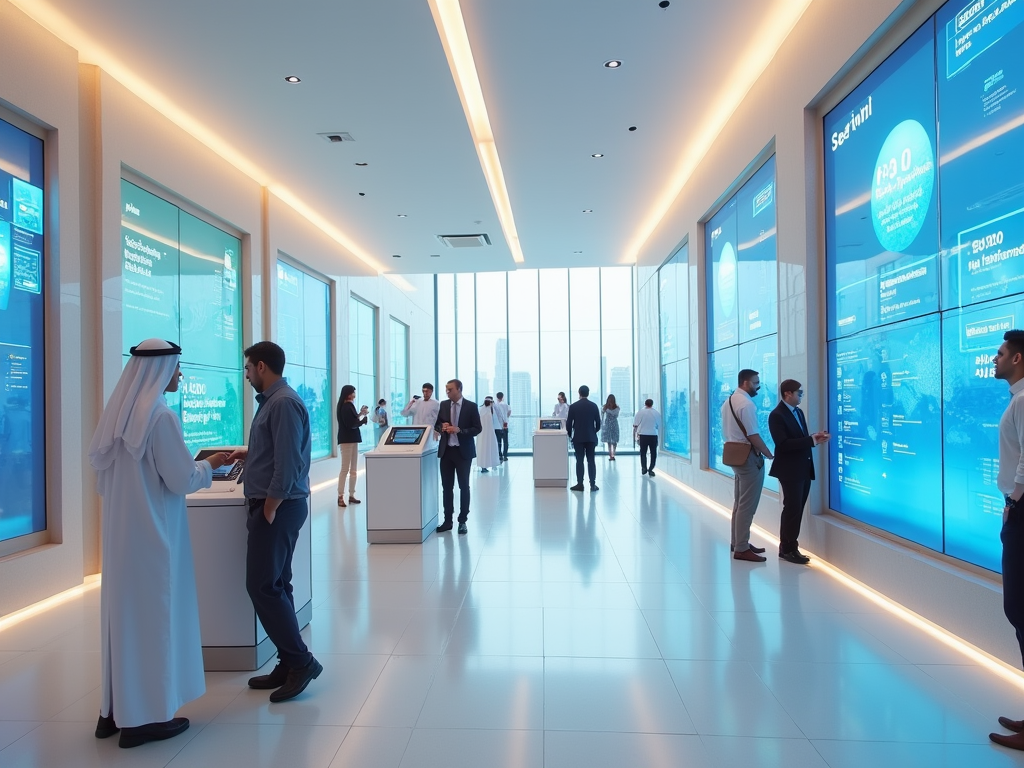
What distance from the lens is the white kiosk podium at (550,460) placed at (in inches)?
501

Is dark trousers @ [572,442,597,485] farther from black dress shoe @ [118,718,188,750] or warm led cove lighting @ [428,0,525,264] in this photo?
black dress shoe @ [118,718,188,750]

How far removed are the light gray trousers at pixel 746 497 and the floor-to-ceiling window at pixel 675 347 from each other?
5.82m

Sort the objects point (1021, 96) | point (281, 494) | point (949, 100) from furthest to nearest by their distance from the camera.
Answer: point (949, 100)
point (1021, 96)
point (281, 494)

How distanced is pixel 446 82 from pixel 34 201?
4.15 m

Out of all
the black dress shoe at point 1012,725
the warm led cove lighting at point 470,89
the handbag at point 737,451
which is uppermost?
the warm led cove lighting at point 470,89

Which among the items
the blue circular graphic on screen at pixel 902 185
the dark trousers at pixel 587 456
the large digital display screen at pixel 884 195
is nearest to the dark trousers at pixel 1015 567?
the large digital display screen at pixel 884 195

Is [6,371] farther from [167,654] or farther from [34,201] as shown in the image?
[167,654]

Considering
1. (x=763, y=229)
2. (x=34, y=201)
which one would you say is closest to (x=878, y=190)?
(x=763, y=229)

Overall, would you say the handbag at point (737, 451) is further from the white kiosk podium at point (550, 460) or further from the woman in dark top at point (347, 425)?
the white kiosk podium at point (550, 460)

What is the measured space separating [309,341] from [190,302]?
4.46m

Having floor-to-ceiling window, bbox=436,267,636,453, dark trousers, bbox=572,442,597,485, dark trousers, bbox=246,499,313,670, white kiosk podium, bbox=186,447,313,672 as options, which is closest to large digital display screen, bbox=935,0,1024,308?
dark trousers, bbox=246,499,313,670

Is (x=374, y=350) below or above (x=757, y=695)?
above

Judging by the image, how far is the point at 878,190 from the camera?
18.5 ft

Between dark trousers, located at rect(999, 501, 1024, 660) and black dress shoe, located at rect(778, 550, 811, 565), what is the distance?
136 inches
